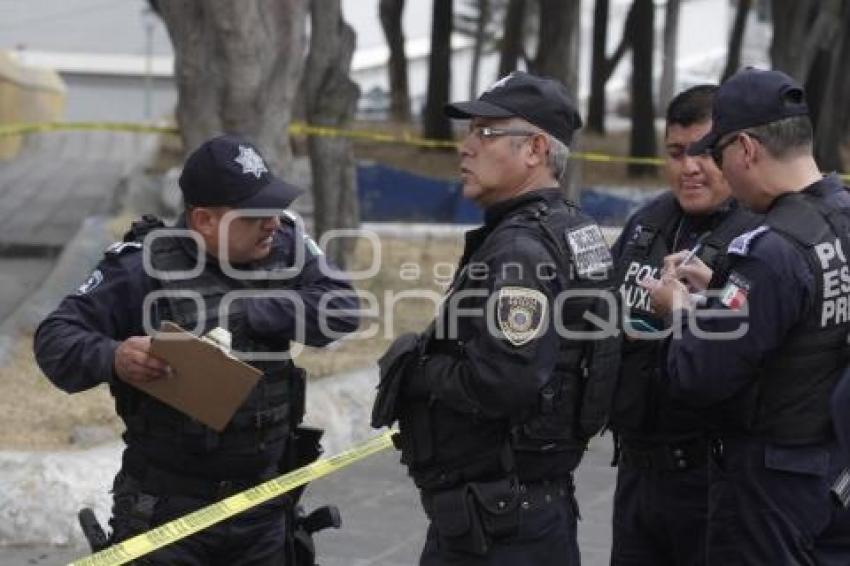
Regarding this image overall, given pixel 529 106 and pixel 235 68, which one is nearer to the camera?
pixel 529 106

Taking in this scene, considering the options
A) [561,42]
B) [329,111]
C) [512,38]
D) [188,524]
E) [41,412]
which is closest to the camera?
[188,524]

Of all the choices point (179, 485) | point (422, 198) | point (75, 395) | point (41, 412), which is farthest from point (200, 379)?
point (422, 198)

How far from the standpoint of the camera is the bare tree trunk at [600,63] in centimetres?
2641

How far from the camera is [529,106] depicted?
3.97 meters

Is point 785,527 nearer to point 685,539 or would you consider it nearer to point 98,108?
point 685,539

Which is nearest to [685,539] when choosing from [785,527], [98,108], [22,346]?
[785,527]

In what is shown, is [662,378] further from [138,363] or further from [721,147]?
[138,363]

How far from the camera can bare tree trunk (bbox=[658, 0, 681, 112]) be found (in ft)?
107

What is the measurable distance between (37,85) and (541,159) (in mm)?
29299

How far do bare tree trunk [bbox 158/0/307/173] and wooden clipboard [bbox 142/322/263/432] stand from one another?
17.1 ft

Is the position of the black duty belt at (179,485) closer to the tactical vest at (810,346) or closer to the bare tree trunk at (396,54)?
the tactical vest at (810,346)

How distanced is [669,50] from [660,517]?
3472 centimetres

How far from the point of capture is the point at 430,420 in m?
3.93

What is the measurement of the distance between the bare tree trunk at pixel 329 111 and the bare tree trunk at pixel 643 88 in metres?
11.3
